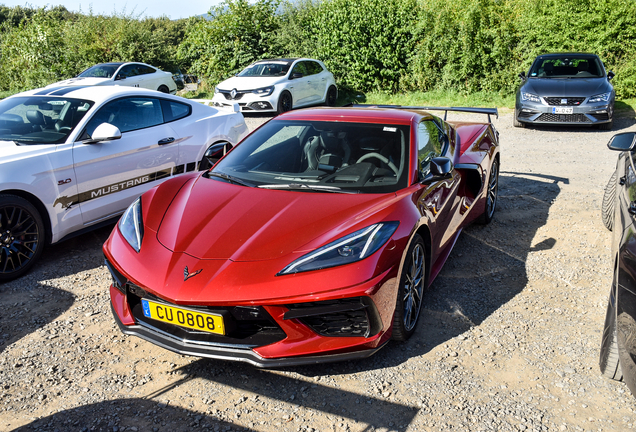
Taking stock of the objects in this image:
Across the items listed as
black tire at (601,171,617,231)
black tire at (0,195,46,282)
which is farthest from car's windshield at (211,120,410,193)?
black tire at (601,171,617,231)

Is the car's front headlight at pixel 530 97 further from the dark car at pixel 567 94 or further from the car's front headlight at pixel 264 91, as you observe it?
the car's front headlight at pixel 264 91

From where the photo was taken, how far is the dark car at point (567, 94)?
1064 cm

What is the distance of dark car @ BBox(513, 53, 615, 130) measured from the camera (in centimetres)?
1064

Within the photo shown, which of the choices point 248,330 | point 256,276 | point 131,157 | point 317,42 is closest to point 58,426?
point 248,330

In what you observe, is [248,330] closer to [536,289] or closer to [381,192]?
[381,192]

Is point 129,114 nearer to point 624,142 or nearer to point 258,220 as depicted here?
point 258,220

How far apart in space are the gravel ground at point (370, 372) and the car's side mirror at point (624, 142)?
3.55ft

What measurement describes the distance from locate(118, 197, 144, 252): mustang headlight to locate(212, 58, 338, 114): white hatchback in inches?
347

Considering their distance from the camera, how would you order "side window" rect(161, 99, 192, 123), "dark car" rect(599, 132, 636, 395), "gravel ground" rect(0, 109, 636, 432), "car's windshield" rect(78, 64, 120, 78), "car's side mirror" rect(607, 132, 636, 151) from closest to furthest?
"dark car" rect(599, 132, 636, 395) → "gravel ground" rect(0, 109, 636, 432) → "car's side mirror" rect(607, 132, 636, 151) → "side window" rect(161, 99, 192, 123) → "car's windshield" rect(78, 64, 120, 78)

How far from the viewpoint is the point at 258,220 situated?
10.4ft

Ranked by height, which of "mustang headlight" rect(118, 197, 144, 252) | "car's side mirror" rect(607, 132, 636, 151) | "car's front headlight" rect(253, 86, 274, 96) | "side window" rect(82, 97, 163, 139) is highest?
"side window" rect(82, 97, 163, 139)

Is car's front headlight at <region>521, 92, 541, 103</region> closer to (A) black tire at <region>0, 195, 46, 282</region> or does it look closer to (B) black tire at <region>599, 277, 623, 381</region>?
(B) black tire at <region>599, 277, 623, 381</region>

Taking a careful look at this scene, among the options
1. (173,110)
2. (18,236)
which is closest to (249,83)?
(173,110)

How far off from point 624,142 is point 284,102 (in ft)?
34.0
